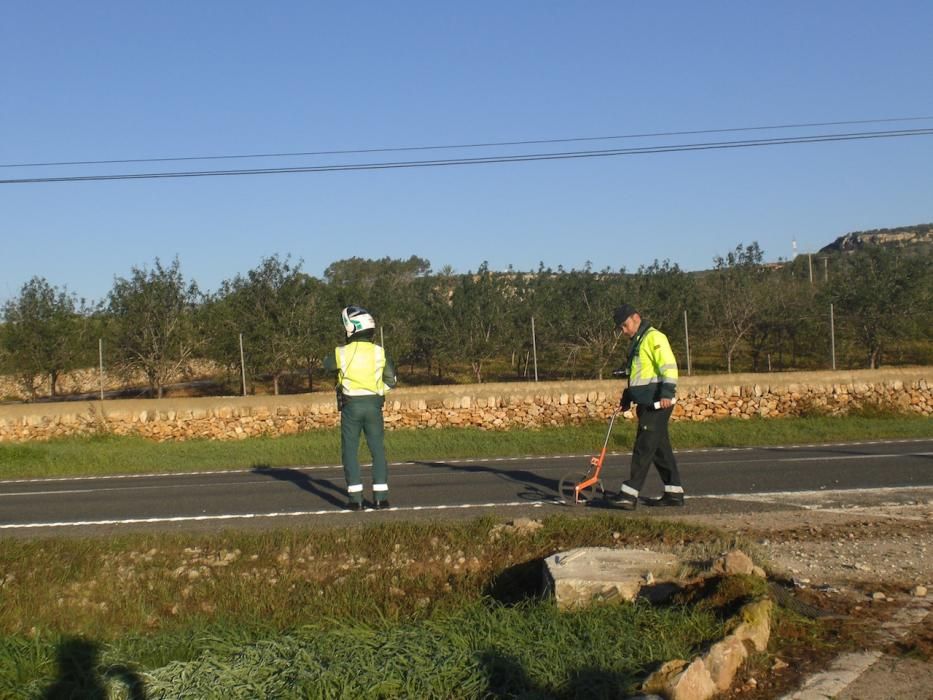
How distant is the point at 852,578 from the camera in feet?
21.3

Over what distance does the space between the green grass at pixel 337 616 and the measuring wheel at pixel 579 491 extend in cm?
129

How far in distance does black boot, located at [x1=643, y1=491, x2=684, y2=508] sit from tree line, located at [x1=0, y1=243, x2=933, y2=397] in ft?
68.3

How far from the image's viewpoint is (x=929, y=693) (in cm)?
456

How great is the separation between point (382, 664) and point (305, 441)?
1436cm

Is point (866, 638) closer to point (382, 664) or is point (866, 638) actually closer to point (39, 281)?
point (382, 664)

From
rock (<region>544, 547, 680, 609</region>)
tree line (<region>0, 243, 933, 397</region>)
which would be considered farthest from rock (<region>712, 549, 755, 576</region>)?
tree line (<region>0, 243, 933, 397</region>)

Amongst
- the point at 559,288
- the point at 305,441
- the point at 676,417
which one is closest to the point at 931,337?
the point at 559,288

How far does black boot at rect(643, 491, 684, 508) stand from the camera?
9.54 metres

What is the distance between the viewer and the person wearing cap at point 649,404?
9352 millimetres

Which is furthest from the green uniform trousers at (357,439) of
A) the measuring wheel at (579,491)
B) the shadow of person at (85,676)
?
the shadow of person at (85,676)

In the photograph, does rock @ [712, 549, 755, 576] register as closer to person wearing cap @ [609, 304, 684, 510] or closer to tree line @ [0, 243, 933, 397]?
person wearing cap @ [609, 304, 684, 510]

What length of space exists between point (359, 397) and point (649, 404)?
284cm

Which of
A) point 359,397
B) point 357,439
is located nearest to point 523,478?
point 357,439

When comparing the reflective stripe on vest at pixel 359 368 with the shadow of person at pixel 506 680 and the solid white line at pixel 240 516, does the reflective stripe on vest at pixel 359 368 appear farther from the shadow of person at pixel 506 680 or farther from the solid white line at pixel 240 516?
the shadow of person at pixel 506 680
